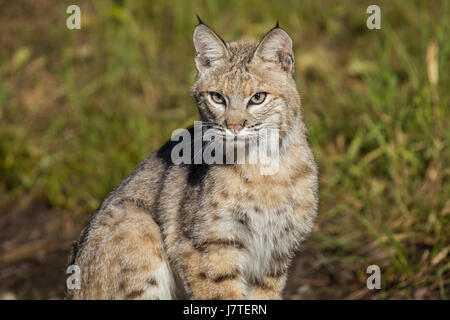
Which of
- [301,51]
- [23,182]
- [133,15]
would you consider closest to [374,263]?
[301,51]

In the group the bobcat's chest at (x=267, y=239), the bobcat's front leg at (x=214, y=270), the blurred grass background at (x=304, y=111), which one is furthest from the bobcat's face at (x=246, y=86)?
the blurred grass background at (x=304, y=111)

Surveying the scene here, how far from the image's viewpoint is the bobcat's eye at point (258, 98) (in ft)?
13.0

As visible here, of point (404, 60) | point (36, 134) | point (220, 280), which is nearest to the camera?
point (220, 280)

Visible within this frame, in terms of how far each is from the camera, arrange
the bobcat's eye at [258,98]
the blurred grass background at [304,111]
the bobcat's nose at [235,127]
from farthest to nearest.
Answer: the blurred grass background at [304,111], the bobcat's eye at [258,98], the bobcat's nose at [235,127]

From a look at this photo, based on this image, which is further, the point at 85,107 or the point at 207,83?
the point at 85,107

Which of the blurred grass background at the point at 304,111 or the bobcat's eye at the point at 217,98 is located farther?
the blurred grass background at the point at 304,111

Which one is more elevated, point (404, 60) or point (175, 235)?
point (404, 60)

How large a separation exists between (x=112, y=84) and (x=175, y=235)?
381 cm

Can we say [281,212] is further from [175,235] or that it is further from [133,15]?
[133,15]

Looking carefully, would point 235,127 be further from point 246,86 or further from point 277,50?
point 277,50

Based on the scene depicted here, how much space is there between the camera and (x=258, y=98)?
397cm

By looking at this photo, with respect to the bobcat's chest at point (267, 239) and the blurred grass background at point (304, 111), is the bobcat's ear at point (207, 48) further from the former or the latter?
the blurred grass background at point (304, 111)

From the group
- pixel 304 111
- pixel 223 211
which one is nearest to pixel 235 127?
pixel 223 211

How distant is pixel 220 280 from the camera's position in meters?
4.02
